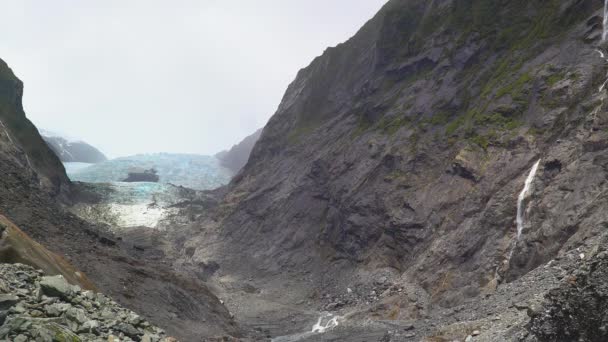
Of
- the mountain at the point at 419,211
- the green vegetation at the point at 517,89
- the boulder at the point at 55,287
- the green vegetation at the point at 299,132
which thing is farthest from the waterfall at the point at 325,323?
the green vegetation at the point at 299,132

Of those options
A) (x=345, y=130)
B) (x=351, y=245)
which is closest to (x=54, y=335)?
(x=351, y=245)

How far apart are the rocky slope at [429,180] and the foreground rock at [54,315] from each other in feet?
74.8

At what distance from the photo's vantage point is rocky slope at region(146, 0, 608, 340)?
41.7 m

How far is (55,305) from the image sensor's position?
48.7 feet

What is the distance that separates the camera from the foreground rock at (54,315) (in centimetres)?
1215

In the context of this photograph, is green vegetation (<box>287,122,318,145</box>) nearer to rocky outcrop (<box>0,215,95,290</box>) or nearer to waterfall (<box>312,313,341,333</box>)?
waterfall (<box>312,313,341,333</box>)

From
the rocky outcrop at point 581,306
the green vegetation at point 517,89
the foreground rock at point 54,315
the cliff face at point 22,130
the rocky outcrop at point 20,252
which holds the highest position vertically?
the cliff face at point 22,130

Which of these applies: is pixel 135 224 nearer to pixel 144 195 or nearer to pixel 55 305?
pixel 144 195

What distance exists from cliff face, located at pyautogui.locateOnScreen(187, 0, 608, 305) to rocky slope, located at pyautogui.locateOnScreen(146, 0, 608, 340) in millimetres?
209

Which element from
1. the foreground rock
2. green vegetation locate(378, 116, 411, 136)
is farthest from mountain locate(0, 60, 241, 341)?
green vegetation locate(378, 116, 411, 136)

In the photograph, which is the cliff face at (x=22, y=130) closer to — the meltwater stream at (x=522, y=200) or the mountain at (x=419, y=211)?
the mountain at (x=419, y=211)

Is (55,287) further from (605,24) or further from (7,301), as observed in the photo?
(605,24)

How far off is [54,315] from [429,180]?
51.8 metres

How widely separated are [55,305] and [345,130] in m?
78.0
